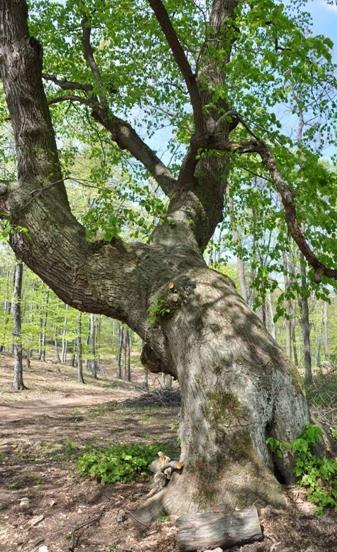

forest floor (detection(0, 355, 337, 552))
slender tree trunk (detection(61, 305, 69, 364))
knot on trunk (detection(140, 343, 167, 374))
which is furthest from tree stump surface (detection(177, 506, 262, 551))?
slender tree trunk (detection(61, 305, 69, 364))

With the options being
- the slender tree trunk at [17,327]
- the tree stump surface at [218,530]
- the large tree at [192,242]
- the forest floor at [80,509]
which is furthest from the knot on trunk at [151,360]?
the slender tree trunk at [17,327]

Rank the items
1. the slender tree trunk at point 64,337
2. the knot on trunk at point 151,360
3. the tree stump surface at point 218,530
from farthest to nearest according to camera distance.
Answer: the slender tree trunk at point 64,337 → the knot on trunk at point 151,360 → the tree stump surface at point 218,530

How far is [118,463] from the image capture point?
4.97 metres

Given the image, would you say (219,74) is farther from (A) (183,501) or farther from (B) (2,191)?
(A) (183,501)

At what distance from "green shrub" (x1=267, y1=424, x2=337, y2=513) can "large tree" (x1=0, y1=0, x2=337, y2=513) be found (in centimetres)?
10

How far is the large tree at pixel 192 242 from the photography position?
12.7ft

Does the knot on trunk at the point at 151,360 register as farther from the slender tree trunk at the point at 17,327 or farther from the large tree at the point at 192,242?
the slender tree trunk at the point at 17,327

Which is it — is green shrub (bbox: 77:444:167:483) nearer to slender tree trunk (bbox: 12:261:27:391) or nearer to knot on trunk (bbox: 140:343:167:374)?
knot on trunk (bbox: 140:343:167:374)

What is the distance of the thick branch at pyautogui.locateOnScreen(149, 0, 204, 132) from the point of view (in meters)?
3.98

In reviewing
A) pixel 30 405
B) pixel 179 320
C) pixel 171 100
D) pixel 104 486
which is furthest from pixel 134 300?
pixel 30 405

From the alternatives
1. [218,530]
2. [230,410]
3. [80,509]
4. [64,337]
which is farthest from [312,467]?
[64,337]

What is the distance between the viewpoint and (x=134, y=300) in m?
5.26

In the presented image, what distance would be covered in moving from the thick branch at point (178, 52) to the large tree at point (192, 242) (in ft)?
0.04

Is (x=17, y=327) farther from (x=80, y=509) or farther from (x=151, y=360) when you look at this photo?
(x=80, y=509)
